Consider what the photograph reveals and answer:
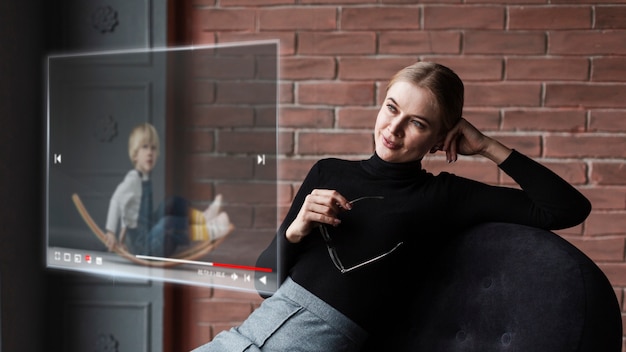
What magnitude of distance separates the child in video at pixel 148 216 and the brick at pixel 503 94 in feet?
2.49

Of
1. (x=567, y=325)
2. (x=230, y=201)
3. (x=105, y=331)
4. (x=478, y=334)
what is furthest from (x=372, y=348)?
(x=105, y=331)

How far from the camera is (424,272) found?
116 cm

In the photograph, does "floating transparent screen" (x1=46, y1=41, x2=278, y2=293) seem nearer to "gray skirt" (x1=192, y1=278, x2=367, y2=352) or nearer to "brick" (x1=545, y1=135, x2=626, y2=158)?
"gray skirt" (x1=192, y1=278, x2=367, y2=352)

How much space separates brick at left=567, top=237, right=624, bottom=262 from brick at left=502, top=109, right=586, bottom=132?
31cm

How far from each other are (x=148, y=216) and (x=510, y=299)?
3.40ft

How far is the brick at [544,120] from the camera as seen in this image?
1.70 metres

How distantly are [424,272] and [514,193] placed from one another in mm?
220

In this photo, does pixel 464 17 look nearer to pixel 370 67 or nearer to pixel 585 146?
pixel 370 67

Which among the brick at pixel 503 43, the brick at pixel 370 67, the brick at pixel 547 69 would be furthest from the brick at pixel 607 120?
the brick at pixel 370 67

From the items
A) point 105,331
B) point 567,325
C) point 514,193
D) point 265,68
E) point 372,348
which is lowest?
point 105,331

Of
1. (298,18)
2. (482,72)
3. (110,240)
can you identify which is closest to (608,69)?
(482,72)

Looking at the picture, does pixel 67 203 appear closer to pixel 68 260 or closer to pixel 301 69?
pixel 68 260

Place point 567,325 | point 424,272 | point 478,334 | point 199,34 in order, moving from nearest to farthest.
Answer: point 567,325, point 478,334, point 424,272, point 199,34

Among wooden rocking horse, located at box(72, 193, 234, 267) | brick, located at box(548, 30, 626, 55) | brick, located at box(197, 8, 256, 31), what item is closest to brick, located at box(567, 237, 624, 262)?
brick, located at box(548, 30, 626, 55)
